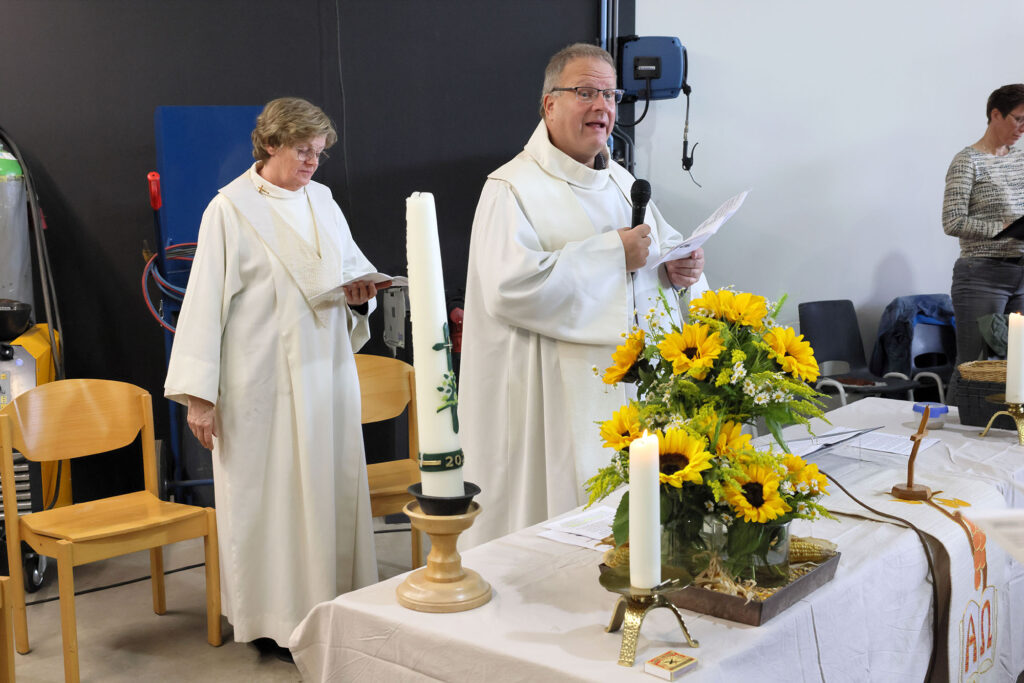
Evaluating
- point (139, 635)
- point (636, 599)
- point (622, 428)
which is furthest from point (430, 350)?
point (139, 635)

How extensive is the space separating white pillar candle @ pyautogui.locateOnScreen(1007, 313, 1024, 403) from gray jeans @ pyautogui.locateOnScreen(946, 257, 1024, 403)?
7.35 feet

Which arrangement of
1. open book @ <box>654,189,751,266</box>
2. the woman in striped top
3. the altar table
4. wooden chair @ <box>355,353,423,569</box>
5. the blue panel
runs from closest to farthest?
the altar table → open book @ <box>654,189,751,266</box> → wooden chair @ <box>355,353,423,569</box> → the blue panel → the woman in striped top

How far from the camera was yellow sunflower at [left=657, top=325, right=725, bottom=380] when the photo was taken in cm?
128

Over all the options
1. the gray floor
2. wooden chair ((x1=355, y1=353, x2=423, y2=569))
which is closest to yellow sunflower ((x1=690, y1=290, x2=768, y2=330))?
the gray floor

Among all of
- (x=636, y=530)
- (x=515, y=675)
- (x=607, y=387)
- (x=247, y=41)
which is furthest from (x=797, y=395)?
(x=247, y=41)

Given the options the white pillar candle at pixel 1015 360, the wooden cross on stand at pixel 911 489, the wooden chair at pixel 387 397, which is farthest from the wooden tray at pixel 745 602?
the wooden chair at pixel 387 397

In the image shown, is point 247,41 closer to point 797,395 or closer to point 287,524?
point 287,524

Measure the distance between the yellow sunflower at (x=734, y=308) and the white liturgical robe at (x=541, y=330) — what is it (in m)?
1.16

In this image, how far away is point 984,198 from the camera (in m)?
4.43

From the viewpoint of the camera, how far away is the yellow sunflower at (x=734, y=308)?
131 cm

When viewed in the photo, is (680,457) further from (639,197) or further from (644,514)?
(639,197)

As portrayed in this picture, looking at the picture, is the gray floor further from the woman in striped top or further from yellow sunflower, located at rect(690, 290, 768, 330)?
the woman in striped top

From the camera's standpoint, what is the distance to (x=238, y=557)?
295 cm

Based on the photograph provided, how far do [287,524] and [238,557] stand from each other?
176 mm
